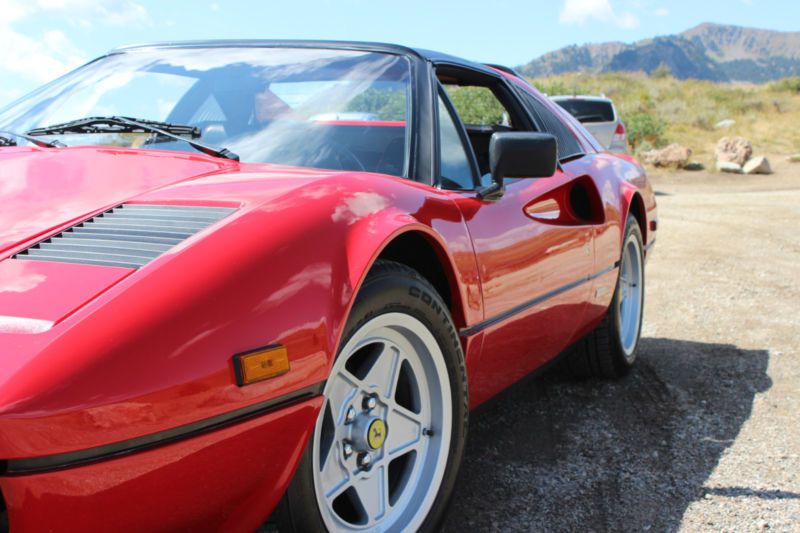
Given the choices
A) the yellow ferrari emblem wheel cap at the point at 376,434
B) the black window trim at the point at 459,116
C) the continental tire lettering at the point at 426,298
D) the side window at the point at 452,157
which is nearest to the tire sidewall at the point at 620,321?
the black window trim at the point at 459,116

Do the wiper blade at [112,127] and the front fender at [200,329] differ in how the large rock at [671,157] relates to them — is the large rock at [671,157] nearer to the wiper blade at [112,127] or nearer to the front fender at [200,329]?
the wiper blade at [112,127]

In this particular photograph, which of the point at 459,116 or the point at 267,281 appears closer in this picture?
the point at 267,281

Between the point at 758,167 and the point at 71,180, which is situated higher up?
the point at 71,180

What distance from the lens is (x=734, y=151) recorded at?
66.0ft

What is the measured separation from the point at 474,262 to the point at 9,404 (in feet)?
4.53

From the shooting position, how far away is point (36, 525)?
53.4 inches

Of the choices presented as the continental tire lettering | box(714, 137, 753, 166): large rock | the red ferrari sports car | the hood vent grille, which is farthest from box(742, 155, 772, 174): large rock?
the hood vent grille

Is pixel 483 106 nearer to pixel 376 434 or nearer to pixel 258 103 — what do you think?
pixel 258 103

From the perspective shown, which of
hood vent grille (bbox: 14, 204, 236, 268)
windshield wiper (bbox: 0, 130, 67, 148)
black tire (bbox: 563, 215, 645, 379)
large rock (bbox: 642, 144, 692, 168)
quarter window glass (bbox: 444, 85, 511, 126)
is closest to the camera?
hood vent grille (bbox: 14, 204, 236, 268)

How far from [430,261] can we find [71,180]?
0.94 meters

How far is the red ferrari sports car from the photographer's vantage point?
1.43 m

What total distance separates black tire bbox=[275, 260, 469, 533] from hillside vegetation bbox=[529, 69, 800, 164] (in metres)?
20.4

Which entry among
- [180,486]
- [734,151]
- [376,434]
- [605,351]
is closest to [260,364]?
[180,486]

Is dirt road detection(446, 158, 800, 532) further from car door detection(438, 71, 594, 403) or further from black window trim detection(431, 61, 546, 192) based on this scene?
black window trim detection(431, 61, 546, 192)
